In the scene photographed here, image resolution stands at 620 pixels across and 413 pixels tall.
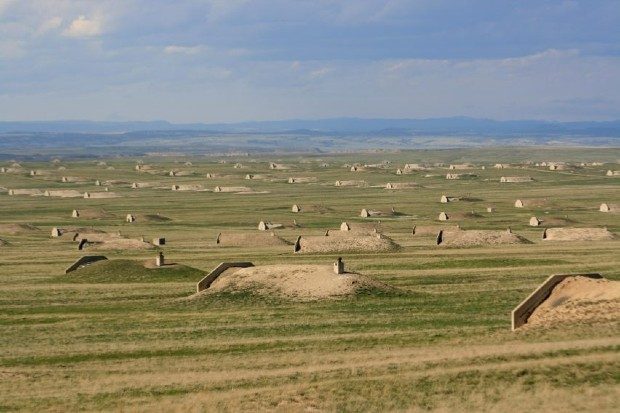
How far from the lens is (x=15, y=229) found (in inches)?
3772

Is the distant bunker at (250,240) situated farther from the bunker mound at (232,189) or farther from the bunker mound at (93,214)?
the bunker mound at (232,189)

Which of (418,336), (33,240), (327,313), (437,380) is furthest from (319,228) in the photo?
(437,380)

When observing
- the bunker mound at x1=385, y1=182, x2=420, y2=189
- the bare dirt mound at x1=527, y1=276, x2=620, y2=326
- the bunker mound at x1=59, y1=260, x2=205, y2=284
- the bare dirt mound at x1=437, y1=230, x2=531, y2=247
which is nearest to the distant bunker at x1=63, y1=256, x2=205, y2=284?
the bunker mound at x1=59, y1=260, x2=205, y2=284

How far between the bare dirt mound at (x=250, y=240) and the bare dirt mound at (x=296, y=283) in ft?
87.4

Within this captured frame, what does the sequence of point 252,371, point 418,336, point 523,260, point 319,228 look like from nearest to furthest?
point 252,371, point 418,336, point 523,260, point 319,228

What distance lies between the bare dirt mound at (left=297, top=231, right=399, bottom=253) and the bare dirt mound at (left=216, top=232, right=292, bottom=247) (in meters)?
5.95

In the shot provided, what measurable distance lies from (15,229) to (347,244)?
3568 cm

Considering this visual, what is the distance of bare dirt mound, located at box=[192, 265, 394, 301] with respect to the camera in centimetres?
5175

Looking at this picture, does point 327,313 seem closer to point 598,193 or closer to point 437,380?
point 437,380

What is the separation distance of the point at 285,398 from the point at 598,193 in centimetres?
12501

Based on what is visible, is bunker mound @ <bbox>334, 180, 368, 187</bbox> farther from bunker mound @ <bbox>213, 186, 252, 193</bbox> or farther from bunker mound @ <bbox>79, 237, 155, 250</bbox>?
bunker mound @ <bbox>79, 237, 155, 250</bbox>

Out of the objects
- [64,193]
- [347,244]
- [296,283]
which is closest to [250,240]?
[347,244]

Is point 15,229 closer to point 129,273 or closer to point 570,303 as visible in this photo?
point 129,273

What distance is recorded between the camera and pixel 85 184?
19138 cm
